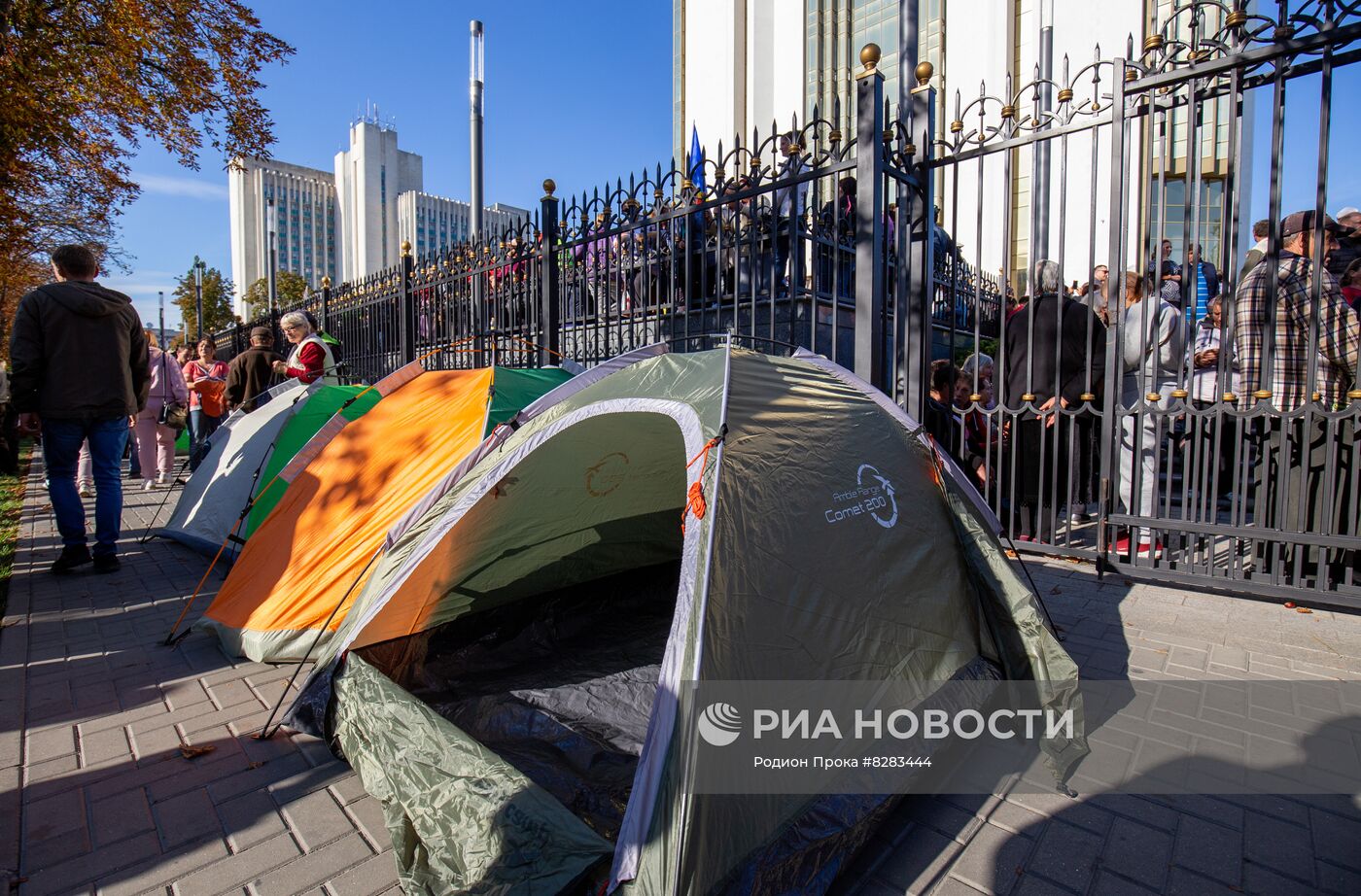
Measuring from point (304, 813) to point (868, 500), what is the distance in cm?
211

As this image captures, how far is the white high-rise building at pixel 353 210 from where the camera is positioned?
4691 centimetres

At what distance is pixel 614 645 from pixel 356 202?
55779mm

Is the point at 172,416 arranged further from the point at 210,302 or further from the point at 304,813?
the point at 210,302

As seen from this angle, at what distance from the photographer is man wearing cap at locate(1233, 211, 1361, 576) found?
3.60 meters

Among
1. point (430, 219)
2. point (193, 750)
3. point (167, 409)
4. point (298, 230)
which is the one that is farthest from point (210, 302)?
point (193, 750)

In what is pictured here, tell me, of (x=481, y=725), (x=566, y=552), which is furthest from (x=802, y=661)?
(x=566, y=552)

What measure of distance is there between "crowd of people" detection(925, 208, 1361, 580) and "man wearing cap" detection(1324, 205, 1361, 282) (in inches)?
0.6

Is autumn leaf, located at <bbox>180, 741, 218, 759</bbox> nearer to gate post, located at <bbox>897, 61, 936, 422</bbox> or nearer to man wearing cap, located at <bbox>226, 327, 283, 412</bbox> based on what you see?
gate post, located at <bbox>897, 61, 936, 422</bbox>

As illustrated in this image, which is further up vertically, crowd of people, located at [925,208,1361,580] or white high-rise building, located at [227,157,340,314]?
white high-rise building, located at [227,157,340,314]

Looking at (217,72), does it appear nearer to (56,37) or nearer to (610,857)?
(56,37)

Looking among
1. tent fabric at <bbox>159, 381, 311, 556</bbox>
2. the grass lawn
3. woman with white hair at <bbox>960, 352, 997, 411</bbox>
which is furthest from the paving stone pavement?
woman with white hair at <bbox>960, 352, 997, 411</bbox>

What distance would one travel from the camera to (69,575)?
488 cm

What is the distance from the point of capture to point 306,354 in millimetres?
5832

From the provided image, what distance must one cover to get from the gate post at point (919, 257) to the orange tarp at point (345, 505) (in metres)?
2.60
